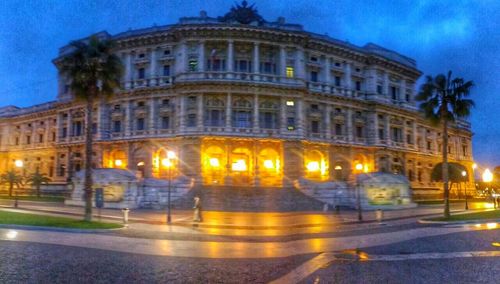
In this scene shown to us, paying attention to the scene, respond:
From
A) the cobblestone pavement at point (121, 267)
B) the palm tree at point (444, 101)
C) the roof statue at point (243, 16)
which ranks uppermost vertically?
the roof statue at point (243, 16)

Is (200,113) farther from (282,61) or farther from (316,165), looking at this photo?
(316,165)

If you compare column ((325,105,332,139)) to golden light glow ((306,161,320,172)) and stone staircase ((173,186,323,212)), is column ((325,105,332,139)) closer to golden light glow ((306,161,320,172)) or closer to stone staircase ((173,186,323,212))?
golden light glow ((306,161,320,172))

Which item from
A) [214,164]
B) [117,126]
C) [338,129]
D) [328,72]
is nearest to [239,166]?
[214,164]

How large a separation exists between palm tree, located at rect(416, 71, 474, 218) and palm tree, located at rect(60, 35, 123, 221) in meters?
26.5

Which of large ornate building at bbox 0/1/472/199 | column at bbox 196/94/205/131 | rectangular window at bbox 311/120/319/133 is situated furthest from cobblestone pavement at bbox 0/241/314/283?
rectangular window at bbox 311/120/319/133

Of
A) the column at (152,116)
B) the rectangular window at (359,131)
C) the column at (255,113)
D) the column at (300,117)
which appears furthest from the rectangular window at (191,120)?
the rectangular window at (359,131)

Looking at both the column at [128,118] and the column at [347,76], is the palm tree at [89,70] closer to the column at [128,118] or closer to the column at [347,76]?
the column at [128,118]

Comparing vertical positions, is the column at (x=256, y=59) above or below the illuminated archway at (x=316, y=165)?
above

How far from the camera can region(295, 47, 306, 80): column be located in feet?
184

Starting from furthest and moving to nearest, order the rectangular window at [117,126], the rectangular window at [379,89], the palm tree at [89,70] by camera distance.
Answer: the rectangular window at [379,89] → the rectangular window at [117,126] → the palm tree at [89,70]

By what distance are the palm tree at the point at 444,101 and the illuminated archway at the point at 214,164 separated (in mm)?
26585

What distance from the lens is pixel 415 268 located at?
12.4 meters

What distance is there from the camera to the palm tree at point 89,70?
28.1m

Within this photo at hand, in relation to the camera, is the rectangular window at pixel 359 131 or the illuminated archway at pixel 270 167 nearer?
the illuminated archway at pixel 270 167
